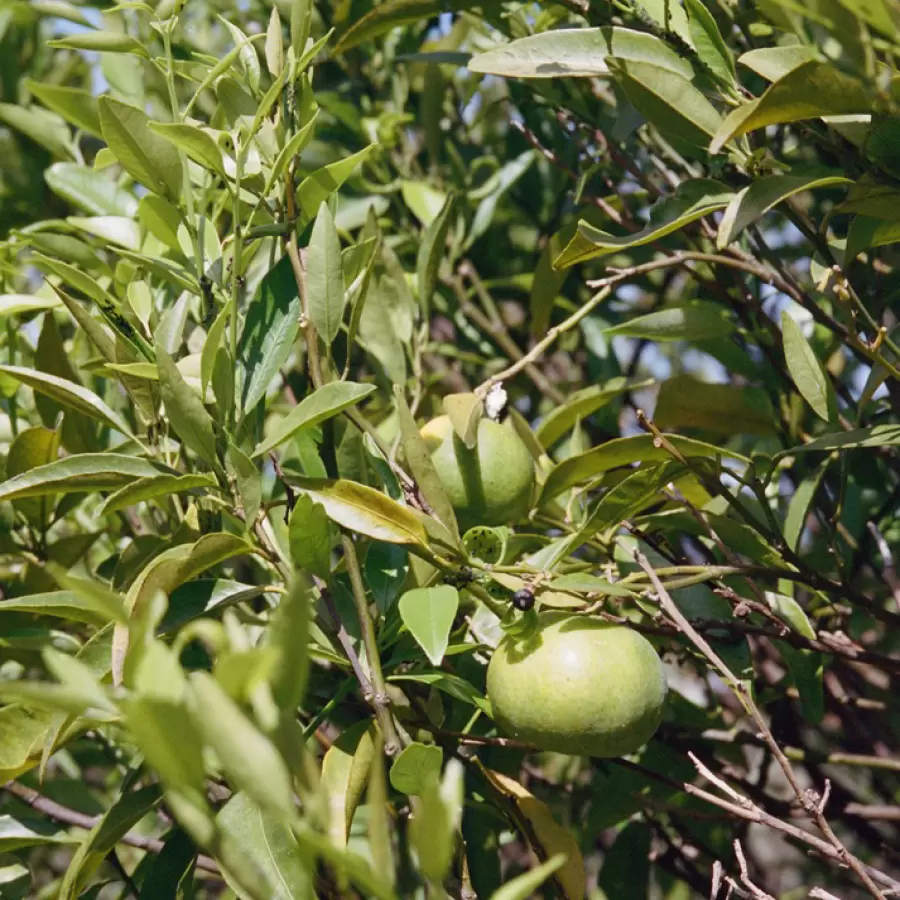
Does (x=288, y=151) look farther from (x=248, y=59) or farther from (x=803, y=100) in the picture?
(x=803, y=100)

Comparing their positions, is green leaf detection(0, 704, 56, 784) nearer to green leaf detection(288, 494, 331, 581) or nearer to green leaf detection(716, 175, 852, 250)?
green leaf detection(288, 494, 331, 581)

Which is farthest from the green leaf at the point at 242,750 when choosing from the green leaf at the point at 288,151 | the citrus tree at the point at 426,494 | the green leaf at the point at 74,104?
the green leaf at the point at 74,104

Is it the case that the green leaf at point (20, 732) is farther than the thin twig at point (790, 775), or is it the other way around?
the green leaf at point (20, 732)

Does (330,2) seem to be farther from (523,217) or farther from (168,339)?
(168,339)

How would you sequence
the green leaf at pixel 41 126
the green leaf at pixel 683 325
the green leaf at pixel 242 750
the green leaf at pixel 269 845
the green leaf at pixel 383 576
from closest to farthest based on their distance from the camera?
the green leaf at pixel 242 750 → the green leaf at pixel 269 845 → the green leaf at pixel 383 576 → the green leaf at pixel 683 325 → the green leaf at pixel 41 126

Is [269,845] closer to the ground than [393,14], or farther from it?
closer to the ground

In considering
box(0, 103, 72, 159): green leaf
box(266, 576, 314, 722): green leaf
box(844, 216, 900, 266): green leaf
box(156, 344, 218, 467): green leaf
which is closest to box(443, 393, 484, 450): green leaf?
box(156, 344, 218, 467): green leaf

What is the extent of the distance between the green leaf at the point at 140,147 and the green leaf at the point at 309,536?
0.29 m

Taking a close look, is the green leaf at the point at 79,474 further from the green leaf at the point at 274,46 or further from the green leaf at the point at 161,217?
the green leaf at the point at 274,46

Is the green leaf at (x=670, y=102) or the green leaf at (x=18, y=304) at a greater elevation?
the green leaf at (x=670, y=102)

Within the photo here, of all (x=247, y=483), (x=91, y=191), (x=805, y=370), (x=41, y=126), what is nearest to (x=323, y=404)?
(x=247, y=483)

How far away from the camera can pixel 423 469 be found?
812mm

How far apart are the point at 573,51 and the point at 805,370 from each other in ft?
1.06

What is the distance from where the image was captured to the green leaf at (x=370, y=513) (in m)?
0.75
